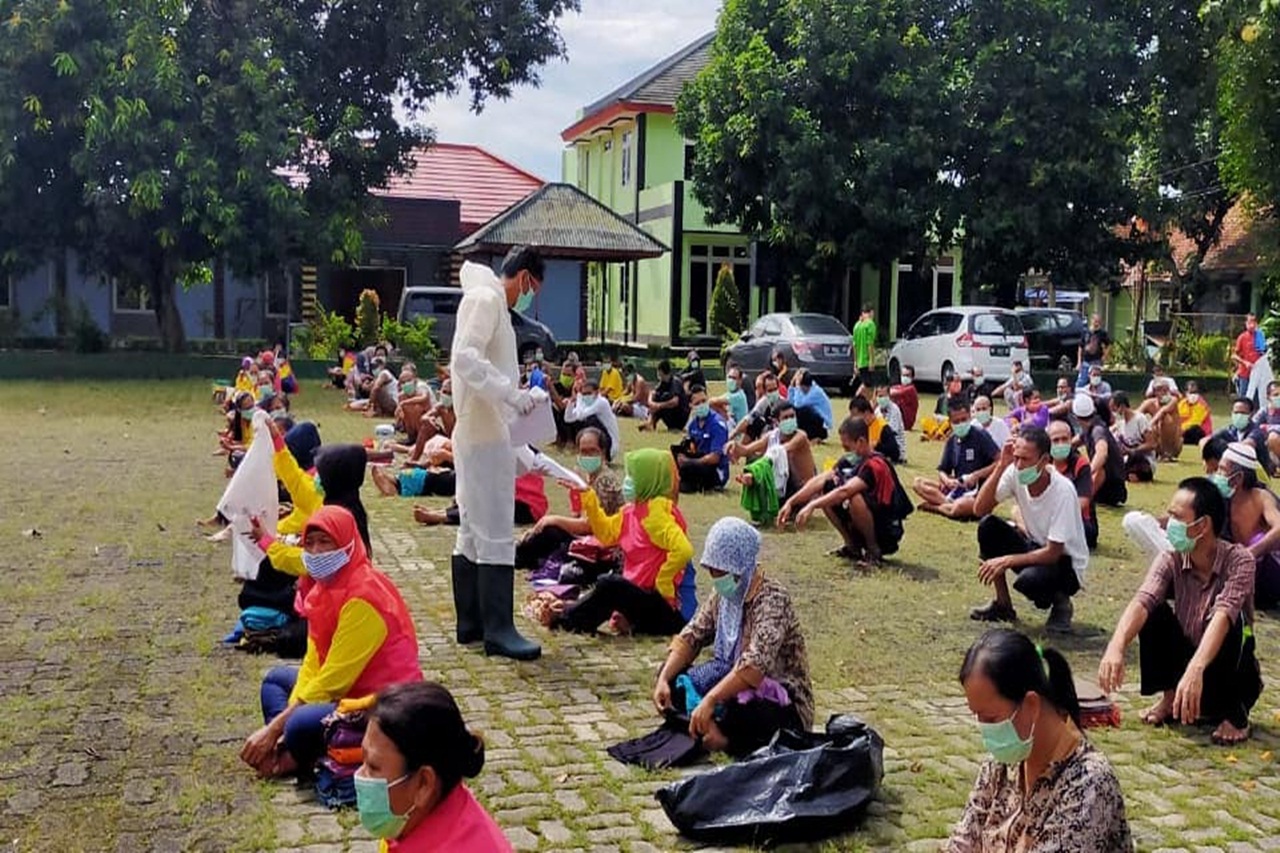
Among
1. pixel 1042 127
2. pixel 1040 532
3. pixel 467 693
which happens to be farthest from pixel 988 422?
pixel 1042 127

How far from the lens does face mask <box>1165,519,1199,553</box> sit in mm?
5625

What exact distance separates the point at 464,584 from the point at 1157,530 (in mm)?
3475

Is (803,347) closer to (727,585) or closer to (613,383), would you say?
(613,383)

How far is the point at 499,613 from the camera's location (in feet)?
23.0

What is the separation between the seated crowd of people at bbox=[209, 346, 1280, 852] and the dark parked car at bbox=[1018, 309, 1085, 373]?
15656 mm

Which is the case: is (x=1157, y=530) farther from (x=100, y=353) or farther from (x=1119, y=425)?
(x=100, y=353)

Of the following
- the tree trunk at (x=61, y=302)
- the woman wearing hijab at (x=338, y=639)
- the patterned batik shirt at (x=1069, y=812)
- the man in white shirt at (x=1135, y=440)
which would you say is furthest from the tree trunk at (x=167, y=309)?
the patterned batik shirt at (x=1069, y=812)

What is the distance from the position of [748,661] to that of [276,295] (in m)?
33.9

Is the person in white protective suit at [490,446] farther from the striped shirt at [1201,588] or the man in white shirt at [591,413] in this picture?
the man in white shirt at [591,413]

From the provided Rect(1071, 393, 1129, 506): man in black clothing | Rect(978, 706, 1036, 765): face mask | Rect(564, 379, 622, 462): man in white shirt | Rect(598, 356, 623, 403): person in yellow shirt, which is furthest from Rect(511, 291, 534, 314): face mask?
Rect(598, 356, 623, 403): person in yellow shirt

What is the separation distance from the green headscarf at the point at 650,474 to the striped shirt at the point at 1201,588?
2554mm

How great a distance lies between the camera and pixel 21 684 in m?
6.25

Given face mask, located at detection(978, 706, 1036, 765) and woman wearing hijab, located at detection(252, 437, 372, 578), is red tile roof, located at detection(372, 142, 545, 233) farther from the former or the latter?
face mask, located at detection(978, 706, 1036, 765)

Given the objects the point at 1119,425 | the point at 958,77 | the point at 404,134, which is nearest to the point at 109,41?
the point at 404,134
